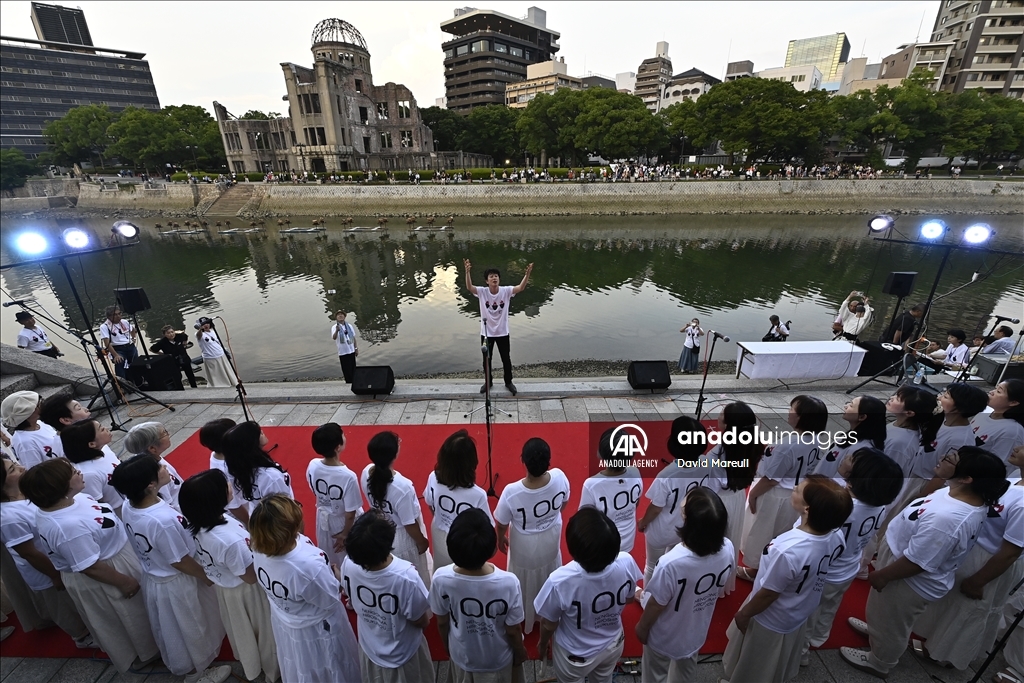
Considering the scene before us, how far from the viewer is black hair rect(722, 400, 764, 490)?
3314 millimetres

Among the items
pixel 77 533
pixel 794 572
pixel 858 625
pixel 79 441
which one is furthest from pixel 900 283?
pixel 79 441

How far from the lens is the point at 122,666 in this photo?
3.17 meters

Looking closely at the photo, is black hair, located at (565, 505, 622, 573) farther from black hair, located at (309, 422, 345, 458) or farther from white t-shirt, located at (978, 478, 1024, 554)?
white t-shirt, located at (978, 478, 1024, 554)

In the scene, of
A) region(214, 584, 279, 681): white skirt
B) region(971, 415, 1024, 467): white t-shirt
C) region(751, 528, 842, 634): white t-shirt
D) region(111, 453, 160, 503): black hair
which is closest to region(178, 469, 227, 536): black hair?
region(111, 453, 160, 503): black hair

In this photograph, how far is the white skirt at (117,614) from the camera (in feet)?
9.50

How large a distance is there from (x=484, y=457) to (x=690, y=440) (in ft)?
10.1

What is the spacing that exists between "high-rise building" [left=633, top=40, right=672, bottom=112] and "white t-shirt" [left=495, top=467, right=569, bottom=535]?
108 meters

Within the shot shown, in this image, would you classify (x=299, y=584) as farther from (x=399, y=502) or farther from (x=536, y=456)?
(x=536, y=456)

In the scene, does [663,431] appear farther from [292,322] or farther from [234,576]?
[292,322]

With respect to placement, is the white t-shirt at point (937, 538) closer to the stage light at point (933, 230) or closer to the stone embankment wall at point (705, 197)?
the stage light at point (933, 230)

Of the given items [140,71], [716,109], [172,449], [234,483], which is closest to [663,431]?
[234,483]

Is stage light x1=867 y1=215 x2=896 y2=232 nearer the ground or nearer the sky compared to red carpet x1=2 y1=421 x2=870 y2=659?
nearer the sky

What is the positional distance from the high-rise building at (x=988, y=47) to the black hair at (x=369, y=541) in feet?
268

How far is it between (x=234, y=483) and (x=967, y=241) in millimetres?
10806
